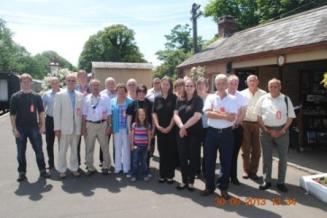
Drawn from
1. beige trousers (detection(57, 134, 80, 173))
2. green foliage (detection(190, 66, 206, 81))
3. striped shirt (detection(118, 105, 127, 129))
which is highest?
green foliage (detection(190, 66, 206, 81))

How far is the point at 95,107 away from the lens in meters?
7.25

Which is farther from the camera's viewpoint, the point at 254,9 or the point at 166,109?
the point at 254,9

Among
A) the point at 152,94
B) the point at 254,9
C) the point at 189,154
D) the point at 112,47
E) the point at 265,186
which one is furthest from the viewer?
the point at 112,47

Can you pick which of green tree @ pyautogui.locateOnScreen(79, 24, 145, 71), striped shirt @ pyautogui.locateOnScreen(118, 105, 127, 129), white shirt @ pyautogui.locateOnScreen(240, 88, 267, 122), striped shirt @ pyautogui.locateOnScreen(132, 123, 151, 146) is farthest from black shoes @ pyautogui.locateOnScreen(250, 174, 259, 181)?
green tree @ pyautogui.locateOnScreen(79, 24, 145, 71)

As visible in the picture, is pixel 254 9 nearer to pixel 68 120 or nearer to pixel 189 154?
pixel 68 120

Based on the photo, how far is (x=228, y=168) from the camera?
5.93 meters

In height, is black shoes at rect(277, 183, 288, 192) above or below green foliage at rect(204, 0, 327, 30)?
below

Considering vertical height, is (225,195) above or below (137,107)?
below

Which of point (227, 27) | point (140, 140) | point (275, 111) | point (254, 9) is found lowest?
point (140, 140)

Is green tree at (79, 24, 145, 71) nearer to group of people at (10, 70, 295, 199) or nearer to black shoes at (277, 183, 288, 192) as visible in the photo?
group of people at (10, 70, 295, 199)

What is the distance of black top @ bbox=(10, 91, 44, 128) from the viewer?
6984mm

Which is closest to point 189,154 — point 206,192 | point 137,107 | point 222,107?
point 206,192

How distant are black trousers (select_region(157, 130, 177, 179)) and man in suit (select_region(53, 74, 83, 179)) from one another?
1.70 m

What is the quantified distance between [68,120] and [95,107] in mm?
568
